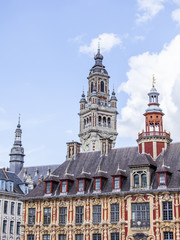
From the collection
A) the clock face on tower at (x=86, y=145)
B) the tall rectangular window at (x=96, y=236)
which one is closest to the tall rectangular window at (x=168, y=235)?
the tall rectangular window at (x=96, y=236)

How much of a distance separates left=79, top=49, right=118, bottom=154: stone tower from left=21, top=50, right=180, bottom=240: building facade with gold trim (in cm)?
5889

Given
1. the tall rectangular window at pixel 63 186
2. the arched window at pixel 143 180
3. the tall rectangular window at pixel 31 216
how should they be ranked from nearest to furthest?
the arched window at pixel 143 180, the tall rectangular window at pixel 63 186, the tall rectangular window at pixel 31 216

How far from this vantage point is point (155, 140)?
61312 millimetres

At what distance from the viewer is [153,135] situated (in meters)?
61.3

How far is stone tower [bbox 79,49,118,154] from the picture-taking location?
127000 mm

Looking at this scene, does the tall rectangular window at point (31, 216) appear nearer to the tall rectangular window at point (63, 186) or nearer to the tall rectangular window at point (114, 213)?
the tall rectangular window at point (63, 186)

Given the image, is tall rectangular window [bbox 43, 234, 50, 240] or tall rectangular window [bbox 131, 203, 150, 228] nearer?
tall rectangular window [bbox 131, 203, 150, 228]

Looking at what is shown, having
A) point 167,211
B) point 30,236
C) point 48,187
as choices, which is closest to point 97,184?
point 48,187

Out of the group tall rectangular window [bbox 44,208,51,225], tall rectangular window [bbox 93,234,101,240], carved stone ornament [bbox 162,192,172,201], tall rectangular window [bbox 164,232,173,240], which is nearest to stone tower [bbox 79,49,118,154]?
tall rectangular window [bbox 44,208,51,225]

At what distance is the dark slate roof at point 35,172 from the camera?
110 m

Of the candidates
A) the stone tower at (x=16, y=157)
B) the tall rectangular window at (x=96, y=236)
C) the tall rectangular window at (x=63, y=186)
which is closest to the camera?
the tall rectangular window at (x=96, y=236)

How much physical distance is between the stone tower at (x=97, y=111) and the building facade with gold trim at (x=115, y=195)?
5889 cm

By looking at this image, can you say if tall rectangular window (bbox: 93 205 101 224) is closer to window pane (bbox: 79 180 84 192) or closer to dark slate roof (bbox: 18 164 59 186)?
window pane (bbox: 79 180 84 192)

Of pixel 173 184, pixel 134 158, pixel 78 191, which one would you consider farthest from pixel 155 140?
pixel 78 191
